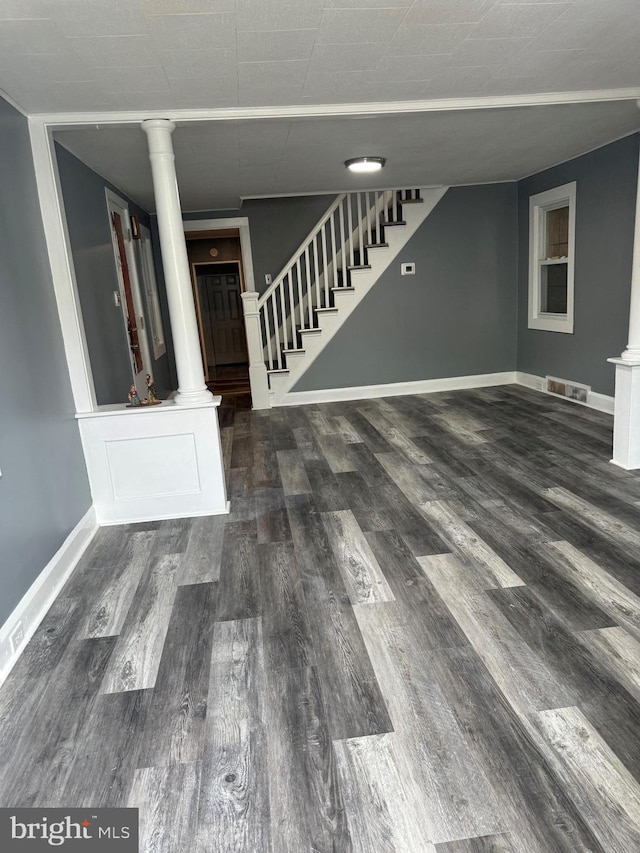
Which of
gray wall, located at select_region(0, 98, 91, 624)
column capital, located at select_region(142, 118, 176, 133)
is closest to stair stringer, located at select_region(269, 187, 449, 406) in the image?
column capital, located at select_region(142, 118, 176, 133)

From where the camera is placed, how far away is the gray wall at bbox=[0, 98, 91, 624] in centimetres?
238

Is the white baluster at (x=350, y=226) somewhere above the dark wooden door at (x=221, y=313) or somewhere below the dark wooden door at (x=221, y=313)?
above

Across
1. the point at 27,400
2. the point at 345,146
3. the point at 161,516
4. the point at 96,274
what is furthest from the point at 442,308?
the point at 27,400

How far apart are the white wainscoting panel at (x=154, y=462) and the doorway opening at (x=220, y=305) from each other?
219 inches

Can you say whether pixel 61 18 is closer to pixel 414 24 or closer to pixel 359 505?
pixel 414 24

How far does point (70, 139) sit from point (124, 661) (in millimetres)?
3135

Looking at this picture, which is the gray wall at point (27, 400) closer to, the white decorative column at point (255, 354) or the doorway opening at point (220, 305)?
the white decorative column at point (255, 354)

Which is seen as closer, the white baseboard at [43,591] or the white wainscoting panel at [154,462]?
the white baseboard at [43,591]

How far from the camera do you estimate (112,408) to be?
3.61 metres

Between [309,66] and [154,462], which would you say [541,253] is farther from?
[154,462]

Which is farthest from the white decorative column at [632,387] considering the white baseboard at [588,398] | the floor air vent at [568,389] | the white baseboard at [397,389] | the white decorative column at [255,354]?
the white decorative column at [255,354]

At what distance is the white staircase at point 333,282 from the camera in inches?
255
